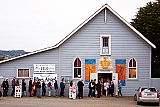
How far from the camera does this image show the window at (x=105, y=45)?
3988 cm

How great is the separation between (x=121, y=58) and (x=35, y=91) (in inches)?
338

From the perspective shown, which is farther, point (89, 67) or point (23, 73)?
point (89, 67)

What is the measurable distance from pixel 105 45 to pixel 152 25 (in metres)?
13.6

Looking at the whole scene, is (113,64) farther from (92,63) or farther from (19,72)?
(19,72)

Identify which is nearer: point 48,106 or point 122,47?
point 48,106

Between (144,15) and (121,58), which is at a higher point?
(144,15)

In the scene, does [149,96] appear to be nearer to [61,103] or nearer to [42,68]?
[61,103]

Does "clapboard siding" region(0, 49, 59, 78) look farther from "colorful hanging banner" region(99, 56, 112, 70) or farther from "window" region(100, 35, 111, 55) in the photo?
"window" region(100, 35, 111, 55)

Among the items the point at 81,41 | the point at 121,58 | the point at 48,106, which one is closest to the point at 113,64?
the point at 121,58

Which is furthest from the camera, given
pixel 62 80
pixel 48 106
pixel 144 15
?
pixel 144 15

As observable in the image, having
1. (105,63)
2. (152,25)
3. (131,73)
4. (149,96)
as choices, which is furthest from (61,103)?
(152,25)

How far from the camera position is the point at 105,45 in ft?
132

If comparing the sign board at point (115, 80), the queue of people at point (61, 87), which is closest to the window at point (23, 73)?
the queue of people at point (61, 87)

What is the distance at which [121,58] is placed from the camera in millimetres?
40000
